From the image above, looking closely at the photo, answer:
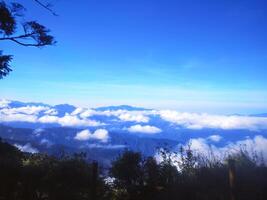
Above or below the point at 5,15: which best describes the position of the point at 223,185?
below

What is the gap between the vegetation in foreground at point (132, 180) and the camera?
1149 centimetres

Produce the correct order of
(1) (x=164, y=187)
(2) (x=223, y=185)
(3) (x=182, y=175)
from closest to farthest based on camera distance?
(2) (x=223, y=185), (1) (x=164, y=187), (3) (x=182, y=175)

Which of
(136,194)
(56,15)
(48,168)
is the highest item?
(56,15)

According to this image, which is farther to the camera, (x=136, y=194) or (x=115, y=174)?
(x=115, y=174)

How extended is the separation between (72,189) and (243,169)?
660cm

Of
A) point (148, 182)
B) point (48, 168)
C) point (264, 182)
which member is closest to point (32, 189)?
point (48, 168)

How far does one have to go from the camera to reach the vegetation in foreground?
37.7ft

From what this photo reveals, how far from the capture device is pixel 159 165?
13609 millimetres

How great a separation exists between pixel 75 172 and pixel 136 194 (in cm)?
230

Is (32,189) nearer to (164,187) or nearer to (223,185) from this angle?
(164,187)

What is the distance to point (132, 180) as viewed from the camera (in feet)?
43.7

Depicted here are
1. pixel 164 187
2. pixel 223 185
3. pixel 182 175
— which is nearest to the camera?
pixel 223 185

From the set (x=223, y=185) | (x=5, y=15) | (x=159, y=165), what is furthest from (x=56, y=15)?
(x=223, y=185)

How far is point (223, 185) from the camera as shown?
38.2ft
